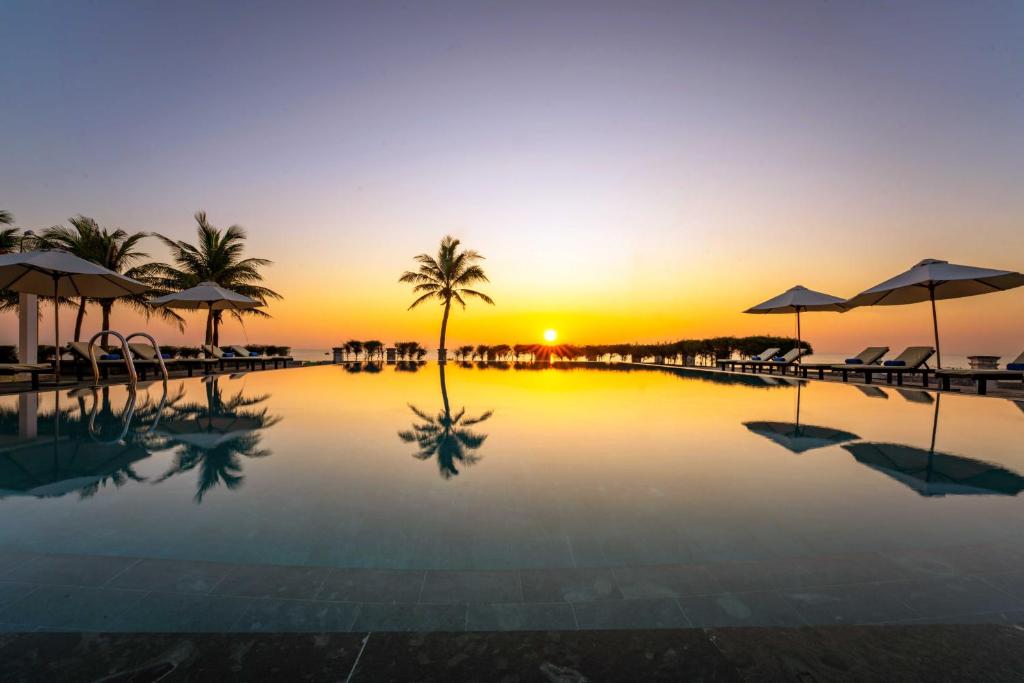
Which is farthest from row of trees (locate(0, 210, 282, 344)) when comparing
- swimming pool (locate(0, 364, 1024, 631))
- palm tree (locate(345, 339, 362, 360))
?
swimming pool (locate(0, 364, 1024, 631))

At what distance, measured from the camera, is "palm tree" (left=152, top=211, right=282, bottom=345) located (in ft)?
70.6

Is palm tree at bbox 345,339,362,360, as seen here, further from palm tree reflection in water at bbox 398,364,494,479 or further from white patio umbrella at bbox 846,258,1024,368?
white patio umbrella at bbox 846,258,1024,368

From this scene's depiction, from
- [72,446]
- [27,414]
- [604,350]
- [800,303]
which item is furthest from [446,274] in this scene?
[72,446]

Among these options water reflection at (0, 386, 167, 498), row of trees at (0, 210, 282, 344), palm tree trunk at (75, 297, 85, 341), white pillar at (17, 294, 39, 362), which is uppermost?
row of trees at (0, 210, 282, 344)

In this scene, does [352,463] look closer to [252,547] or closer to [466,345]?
[252,547]

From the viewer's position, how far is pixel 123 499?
322 centimetres

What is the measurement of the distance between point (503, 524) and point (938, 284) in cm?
1482

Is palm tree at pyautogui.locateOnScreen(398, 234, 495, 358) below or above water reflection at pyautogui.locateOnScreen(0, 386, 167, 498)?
above

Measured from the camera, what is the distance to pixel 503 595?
1810 mm

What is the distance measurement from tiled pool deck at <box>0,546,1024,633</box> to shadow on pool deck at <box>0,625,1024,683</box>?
4.2 inches

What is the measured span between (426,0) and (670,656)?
44.8 feet

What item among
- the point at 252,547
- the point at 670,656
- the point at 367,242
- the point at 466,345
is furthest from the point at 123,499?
the point at 466,345

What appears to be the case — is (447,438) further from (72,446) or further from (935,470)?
(935,470)

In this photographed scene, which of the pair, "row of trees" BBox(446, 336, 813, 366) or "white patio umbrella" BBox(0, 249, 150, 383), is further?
"row of trees" BBox(446, 336, 813, 366)
